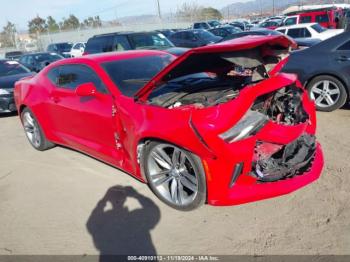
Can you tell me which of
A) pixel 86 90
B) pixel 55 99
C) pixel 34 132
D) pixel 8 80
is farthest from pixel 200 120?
pixel 8 80

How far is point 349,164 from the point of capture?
13.3 ft

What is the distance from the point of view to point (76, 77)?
4.43 metres

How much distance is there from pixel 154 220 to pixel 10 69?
7.85 meters

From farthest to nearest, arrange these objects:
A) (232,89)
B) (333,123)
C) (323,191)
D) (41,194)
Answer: (333,123) → (41,194) → (232,89) → (323,191)

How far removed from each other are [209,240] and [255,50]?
1.90 metres

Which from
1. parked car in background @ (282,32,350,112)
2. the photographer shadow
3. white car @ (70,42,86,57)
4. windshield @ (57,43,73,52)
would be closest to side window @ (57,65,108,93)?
the photographer shadow

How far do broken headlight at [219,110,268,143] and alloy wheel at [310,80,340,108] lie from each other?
11.0ft

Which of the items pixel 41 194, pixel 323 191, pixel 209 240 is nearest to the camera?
pixel 209 240

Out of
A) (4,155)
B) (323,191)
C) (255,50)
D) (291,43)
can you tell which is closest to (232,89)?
(255,50)

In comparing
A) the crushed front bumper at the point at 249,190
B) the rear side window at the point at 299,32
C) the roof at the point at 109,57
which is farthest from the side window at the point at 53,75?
the rear side window at the point at 299,32

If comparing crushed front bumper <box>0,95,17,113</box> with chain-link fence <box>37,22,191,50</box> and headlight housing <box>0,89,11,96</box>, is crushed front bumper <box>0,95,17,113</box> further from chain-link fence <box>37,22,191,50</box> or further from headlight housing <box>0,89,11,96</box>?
chain-link fence <box>37,22,191,50</box>

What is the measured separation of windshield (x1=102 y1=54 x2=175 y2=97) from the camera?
385 cm

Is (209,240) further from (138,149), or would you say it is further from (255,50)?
(255,50)

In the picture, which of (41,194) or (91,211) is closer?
(91,211)
